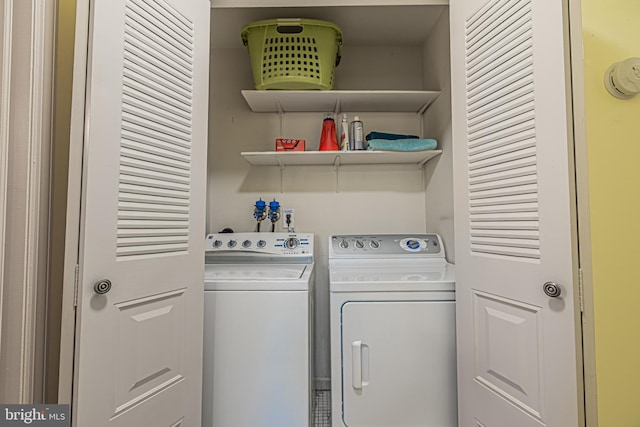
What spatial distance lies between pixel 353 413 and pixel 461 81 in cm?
149

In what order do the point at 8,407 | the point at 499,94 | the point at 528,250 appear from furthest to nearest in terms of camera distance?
1. the point at 499,94
2. the point at 528,250
3. the point at 8,407

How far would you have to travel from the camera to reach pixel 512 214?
3.32 feet

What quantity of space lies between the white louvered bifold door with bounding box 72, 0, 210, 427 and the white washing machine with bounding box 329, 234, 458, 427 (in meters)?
0.61

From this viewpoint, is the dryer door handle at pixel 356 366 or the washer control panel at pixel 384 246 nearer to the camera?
the dryer door handle at pixel 356 366

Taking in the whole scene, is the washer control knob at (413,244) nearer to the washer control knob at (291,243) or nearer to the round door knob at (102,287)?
the washer control knob at (291,243)

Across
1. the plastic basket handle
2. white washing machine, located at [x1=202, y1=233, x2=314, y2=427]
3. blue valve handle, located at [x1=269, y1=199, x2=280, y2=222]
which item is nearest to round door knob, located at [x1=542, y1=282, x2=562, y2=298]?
white washing machine, located at [x1=202, y1=233, x2=314, y2=427]

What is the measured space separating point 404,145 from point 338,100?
533 millimetres

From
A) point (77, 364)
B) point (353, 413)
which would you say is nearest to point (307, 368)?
point (353, 413)

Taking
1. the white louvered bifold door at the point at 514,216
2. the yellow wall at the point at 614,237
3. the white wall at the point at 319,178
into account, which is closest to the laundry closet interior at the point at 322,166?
the white wall at the point at 319,178

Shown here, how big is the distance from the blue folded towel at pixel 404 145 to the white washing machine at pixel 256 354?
1058 millimetres

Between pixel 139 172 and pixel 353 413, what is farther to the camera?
pixel 353 413

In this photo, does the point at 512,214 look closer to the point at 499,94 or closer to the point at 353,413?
the point at 499,94

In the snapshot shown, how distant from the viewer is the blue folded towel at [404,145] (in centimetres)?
194

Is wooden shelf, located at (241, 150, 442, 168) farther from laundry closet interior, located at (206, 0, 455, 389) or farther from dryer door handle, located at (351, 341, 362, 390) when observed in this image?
dryer door handle, located at (351, 341, 362, 390)
